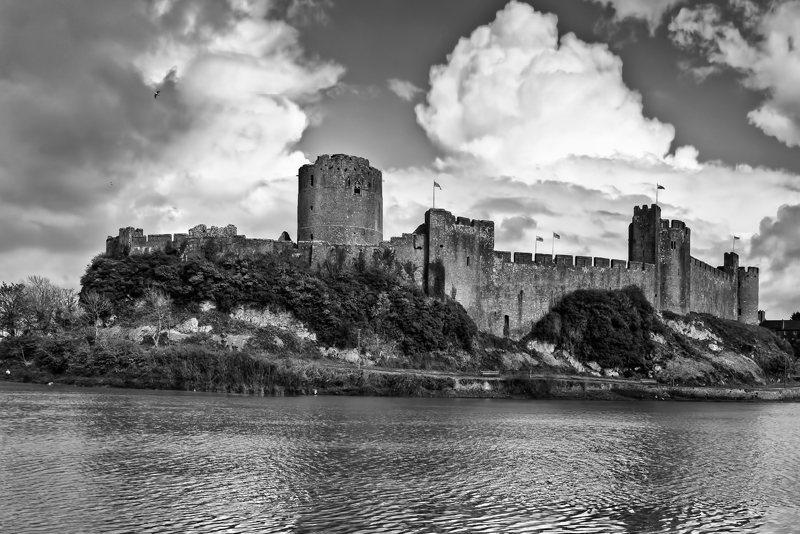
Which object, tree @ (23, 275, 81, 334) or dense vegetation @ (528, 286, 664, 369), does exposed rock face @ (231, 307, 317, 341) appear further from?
dense vegetation @ (528, 286, 664, 369)

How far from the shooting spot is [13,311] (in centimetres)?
4259

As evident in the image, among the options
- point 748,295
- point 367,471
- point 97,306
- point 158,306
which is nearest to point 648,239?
point 748,295

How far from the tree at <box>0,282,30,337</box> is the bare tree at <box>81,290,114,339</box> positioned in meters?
4.50

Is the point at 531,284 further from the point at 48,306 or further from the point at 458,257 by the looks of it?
the point at 48,306

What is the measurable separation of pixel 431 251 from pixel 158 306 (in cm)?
1447

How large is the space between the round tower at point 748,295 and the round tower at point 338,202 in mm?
35460

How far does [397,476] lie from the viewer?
1697 cm

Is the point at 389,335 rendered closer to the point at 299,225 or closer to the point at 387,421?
the point at 299,225

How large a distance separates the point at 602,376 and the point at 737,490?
99.8 ft

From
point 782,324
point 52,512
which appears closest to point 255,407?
point 52,512

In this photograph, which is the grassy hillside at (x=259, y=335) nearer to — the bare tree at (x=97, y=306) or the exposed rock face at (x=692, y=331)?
the bare tree at (x=97, y=306)

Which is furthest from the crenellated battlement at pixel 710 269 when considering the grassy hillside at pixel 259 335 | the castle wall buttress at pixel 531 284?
the grassy hillside at pixel 259 335

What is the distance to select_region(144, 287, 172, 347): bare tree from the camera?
124 feet

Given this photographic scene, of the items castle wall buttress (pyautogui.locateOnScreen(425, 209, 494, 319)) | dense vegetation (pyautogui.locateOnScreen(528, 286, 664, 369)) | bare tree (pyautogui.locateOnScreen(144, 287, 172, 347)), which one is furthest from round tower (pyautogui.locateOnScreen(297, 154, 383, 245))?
dense vegetation (pyautogui.locateOnScreen(528, 286, 664, 369))
